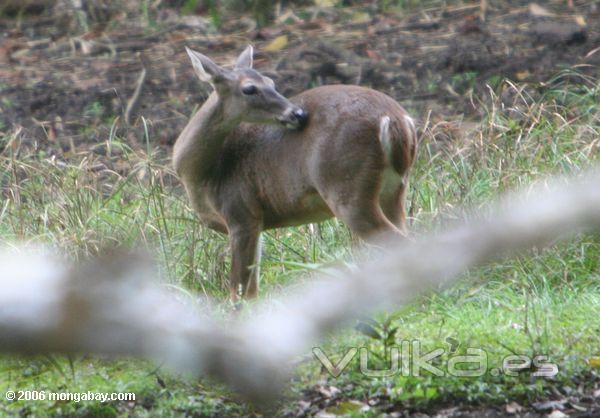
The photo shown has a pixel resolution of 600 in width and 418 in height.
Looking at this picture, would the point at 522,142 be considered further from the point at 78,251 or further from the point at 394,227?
the point at 78,251

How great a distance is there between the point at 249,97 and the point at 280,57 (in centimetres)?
483

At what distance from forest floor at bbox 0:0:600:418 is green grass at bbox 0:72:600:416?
13mm

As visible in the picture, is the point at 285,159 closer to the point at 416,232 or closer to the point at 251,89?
the point at 251,89

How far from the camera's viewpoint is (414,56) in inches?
411

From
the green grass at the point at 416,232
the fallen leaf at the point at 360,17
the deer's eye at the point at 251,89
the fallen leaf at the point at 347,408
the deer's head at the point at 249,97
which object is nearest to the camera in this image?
the fallen leaf at the point at 347,408

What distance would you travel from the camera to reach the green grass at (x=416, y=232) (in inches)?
174

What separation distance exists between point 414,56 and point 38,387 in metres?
6.68

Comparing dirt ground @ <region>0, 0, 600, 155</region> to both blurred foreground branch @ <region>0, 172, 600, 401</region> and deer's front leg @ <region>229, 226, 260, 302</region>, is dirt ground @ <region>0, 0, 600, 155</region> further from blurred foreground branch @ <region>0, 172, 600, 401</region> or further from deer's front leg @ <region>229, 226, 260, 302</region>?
blurred foreground branch @ <region>0, 172, 600, 401</region>

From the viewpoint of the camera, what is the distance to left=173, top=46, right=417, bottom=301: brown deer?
5.46 meters

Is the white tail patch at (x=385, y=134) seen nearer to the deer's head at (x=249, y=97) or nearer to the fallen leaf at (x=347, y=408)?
the deer's head at (x=249, y=97)

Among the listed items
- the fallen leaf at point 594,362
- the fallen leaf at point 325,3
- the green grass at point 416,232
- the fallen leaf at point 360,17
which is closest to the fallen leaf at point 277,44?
the fallen leaf at point 360,17

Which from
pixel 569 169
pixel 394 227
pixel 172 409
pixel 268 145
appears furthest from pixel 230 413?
pixel 569 169

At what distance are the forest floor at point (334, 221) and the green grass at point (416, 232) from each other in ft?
0.04

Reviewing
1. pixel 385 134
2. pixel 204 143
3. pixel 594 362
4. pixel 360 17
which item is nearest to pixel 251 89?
pixel 204 143
